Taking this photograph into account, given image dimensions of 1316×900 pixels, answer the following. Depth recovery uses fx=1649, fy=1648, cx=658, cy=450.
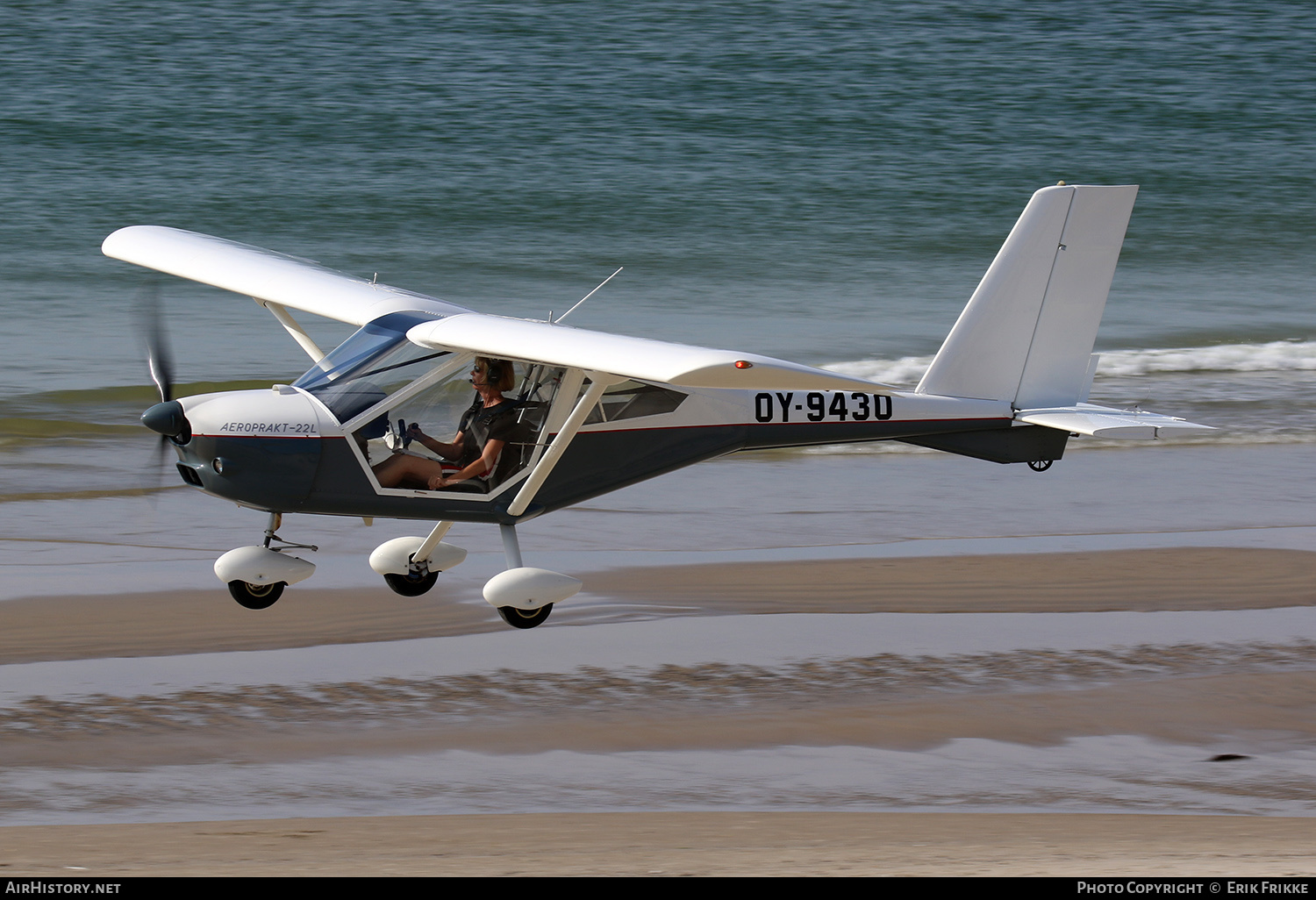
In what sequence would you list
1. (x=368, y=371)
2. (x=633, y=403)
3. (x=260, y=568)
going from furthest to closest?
(x=633, y=403)
(x=260, y=568)
(x=368, y=371)

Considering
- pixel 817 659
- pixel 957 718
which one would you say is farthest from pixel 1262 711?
pixel 817 659

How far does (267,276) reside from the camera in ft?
34.0

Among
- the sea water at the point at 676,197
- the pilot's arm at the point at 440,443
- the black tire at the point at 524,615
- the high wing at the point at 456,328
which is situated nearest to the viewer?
the high wing at the point at 456,328

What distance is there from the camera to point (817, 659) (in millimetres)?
9227

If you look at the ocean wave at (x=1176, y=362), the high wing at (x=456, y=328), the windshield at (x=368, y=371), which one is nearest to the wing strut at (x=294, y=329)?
the high wing at (x=456, y=328)

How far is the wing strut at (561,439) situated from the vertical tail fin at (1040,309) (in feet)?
7.90

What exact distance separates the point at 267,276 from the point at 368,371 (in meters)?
1.87

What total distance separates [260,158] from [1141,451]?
71.3 ft

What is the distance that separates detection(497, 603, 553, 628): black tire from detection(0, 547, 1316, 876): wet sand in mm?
340

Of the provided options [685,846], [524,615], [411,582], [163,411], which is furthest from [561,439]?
[685,846]

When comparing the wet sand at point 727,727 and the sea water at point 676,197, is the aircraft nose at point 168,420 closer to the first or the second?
the sea water at point 676,197

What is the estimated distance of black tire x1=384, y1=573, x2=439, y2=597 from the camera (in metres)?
9.82

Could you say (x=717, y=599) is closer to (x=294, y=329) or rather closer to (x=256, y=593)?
(x=256, y=593)

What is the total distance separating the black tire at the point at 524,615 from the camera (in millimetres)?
9258
